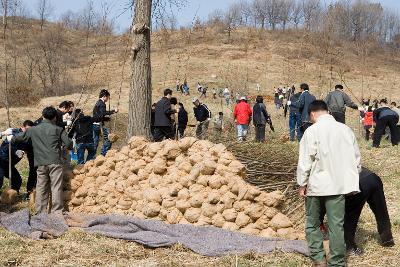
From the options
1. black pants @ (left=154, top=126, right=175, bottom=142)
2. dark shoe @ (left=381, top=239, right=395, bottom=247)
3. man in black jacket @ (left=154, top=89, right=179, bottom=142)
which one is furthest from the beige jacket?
black pants @ (left=154, top=126, right=175, bottom=142)

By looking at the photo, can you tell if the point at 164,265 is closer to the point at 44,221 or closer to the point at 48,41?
the point at 44,221

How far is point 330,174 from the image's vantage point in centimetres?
458

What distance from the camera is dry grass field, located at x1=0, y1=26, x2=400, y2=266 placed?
16.8ft

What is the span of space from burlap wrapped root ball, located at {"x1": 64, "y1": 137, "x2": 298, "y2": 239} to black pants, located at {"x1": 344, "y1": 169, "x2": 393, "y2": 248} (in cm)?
66

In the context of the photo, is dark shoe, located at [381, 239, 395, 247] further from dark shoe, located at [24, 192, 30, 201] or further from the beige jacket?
dark shoe, located at [24, 192, 30, 201]

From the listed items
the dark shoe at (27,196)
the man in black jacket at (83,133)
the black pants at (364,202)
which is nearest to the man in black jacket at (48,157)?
the dark shoe at (27,196)

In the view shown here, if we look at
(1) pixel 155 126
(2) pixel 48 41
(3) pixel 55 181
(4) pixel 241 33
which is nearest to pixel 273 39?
(4) pixel 241 33

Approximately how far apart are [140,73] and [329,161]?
17.2 ft

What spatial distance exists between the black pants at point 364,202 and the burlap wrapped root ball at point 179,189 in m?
0.66

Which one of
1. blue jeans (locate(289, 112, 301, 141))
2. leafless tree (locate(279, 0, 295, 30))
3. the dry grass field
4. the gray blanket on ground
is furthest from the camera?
leafless tree (locate(279, 0, 295, 30))

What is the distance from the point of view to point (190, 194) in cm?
629

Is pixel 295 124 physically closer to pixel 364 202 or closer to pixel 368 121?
pixel 368 121

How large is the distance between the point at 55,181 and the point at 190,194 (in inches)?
84.4

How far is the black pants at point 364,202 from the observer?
521cm
